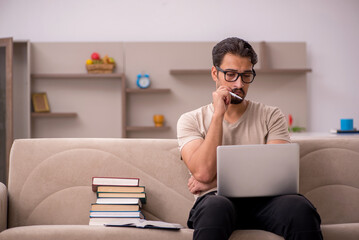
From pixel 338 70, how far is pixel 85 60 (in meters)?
3.06

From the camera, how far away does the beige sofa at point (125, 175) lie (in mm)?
2143

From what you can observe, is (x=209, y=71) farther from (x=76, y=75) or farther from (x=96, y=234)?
(x=96, y=234)

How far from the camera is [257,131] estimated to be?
2025 mm

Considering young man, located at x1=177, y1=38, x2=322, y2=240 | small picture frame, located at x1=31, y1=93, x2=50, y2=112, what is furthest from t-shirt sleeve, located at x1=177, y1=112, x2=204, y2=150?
small picture frame, located at x1=31, y1=93, x2=50, y2=112

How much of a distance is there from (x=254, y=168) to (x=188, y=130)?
0.41m

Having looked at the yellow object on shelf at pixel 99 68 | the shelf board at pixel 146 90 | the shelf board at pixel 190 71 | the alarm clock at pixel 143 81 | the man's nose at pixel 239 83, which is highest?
the yellow object on shelf at pixel 99 68

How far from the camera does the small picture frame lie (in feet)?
16.5

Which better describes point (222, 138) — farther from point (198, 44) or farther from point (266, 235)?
point (198, 44)

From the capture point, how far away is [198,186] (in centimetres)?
195

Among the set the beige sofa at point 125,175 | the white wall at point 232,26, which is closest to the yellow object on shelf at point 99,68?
the white wall at point 232,26

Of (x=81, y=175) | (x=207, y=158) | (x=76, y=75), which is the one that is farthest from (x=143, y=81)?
(x=207, y=158)

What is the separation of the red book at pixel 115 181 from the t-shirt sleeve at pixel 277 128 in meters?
0.64

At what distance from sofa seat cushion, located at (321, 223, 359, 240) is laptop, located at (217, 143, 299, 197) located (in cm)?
31

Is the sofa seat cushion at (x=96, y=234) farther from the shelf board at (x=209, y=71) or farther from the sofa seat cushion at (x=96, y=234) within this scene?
the shelf board at (x=209, y=71)
